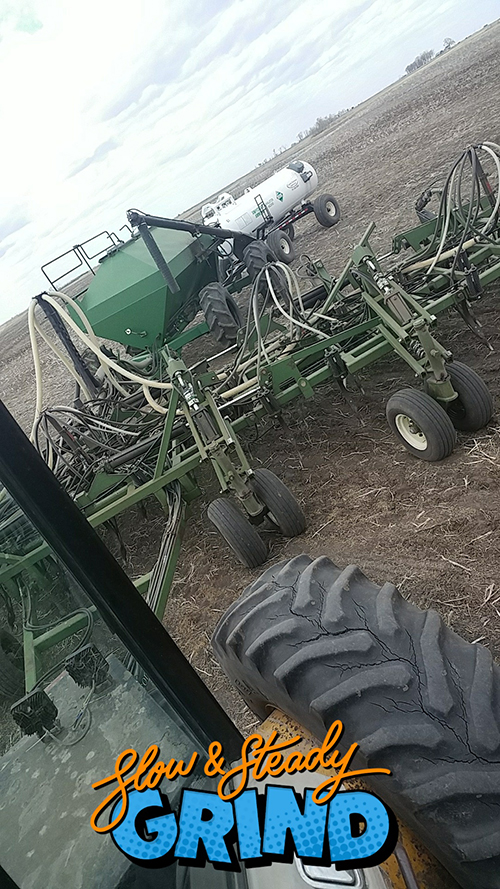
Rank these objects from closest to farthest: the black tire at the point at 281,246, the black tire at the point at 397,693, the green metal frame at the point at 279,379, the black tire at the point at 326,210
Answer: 1. the black tire at the point at 397,693
2. the green metal frame at the point at 279,379
3. the black tire at the point at 281,246
4. the black tire at the point at 326,210

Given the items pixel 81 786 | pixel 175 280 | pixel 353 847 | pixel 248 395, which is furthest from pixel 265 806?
pixel 175 280

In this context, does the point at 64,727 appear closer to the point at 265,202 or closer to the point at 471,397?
the point at 471,397

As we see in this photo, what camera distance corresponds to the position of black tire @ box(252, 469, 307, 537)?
392 centimetres

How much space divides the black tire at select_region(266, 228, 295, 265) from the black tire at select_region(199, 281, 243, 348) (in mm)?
2278

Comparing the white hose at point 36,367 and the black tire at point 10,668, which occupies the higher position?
the white hose at point 36,367

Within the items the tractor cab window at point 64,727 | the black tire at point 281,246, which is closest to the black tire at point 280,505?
the tractor cab window at point 64,727

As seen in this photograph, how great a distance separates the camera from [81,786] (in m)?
1.00

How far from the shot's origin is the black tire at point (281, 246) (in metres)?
10.2

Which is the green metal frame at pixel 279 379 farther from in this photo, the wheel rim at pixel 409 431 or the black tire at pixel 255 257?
the black tire at pixel 255 257

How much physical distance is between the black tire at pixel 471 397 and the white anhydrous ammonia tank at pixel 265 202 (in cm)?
789

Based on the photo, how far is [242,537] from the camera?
3.85 metres

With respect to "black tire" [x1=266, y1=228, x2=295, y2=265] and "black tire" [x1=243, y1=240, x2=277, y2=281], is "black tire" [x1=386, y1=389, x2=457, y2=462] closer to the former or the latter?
"black tire" [x1=243, y1=240, x2=277, y2=281]

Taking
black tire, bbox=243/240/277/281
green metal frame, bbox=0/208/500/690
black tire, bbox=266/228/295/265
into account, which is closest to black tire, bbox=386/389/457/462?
green metal frame, bbox=0/208/500/690

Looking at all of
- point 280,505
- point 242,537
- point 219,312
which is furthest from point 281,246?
point 242,537
